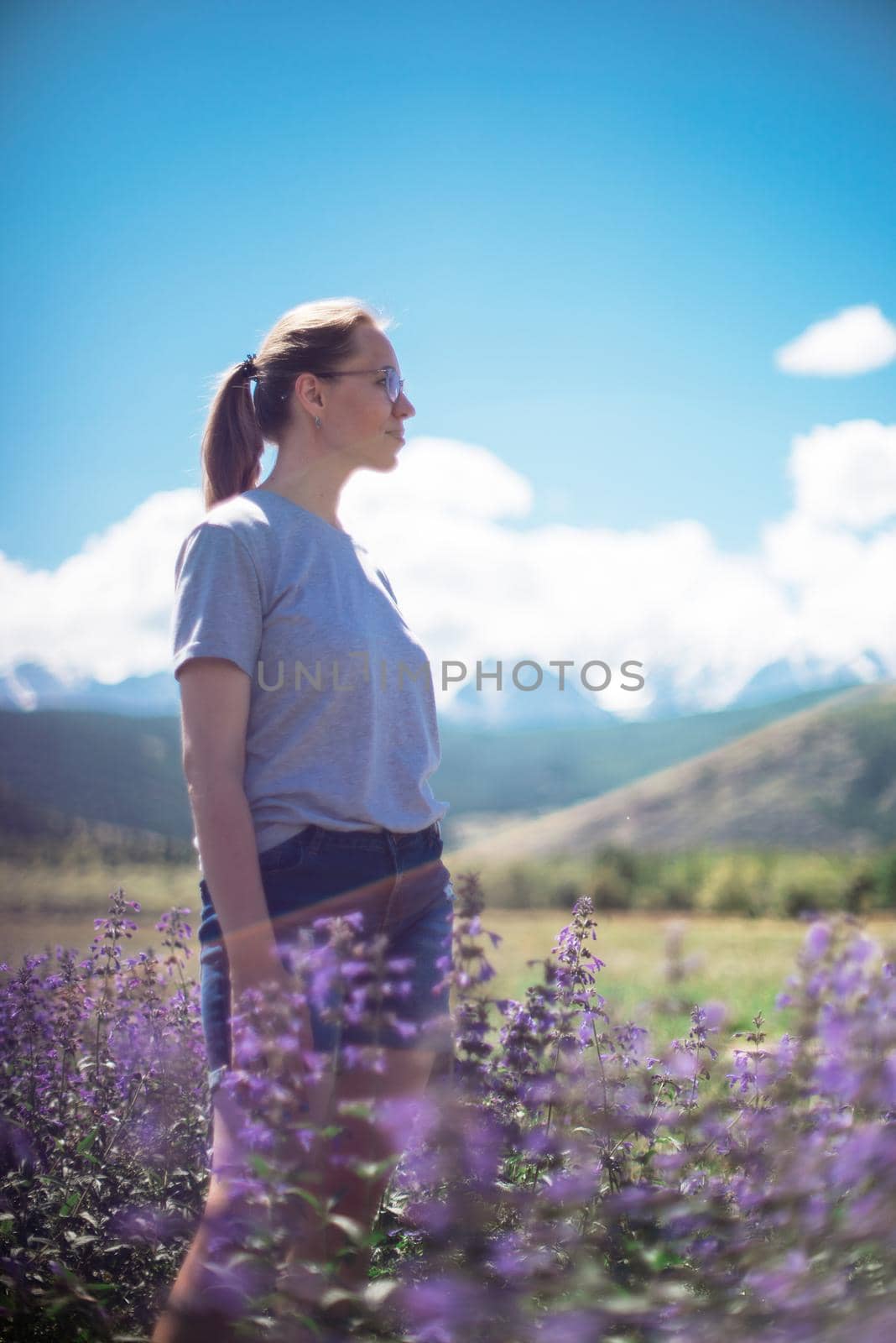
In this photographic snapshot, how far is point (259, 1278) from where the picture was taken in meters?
1.49

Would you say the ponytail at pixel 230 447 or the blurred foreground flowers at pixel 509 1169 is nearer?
the blurred foreground flowers at pixel 509 1169

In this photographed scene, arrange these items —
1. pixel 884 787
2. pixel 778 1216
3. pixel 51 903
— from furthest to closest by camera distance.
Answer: pixel 884 787, pixel 51 903, pixel 778 1216

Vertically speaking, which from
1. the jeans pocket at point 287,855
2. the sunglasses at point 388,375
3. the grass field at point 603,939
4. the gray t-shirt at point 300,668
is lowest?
the grass field at point 603,939

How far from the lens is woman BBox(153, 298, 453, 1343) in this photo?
166 centimetres

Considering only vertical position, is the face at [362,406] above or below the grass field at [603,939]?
above

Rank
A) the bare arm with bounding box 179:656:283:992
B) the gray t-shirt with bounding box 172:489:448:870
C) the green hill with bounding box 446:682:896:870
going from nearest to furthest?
1. the bare arm with bounding box 179:656:283:992
2. the gray t-shirt with bounding box 172:489:448:870
3. the green hill with bounding box 446:682:896:870

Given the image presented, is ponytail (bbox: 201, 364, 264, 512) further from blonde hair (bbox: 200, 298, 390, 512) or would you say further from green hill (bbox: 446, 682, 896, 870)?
green hill (bbox: 446, 682, 896, 870)

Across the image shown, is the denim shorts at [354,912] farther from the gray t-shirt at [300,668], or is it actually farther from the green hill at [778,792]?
the green hill at [778,792]

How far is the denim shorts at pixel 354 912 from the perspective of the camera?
173 cm

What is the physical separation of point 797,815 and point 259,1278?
3259 centimetres

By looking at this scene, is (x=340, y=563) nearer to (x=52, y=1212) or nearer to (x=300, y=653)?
(x=300, y=653)

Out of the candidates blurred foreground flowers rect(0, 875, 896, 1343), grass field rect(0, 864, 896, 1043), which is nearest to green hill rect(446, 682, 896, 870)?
grass field rect(0, 864, 896, 1043)

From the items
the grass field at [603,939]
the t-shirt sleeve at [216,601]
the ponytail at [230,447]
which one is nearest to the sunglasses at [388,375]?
the ponytail at [230,447]

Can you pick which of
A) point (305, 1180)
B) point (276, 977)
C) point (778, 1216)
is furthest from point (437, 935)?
point (778, 1216)
